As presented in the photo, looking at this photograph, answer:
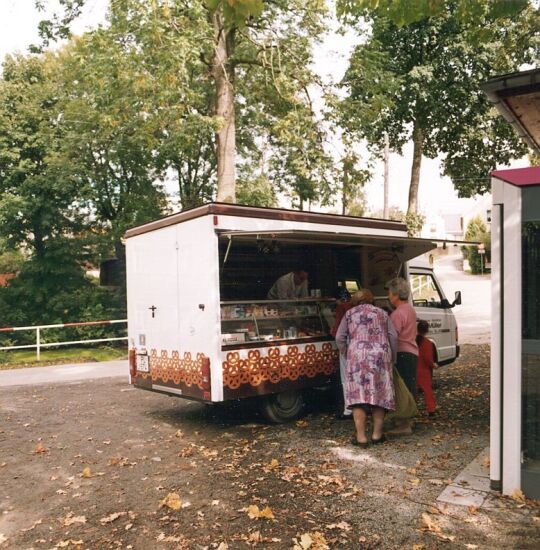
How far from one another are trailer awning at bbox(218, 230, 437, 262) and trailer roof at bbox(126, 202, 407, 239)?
24 centimetres

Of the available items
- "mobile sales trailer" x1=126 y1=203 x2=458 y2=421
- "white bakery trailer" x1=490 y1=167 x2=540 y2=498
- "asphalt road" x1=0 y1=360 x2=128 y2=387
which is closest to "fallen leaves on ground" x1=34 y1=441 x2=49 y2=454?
"mobile sales trailer" x1=126 y1=203 x2=458 y2=421

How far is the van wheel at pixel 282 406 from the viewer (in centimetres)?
765

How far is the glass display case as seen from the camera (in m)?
7.36

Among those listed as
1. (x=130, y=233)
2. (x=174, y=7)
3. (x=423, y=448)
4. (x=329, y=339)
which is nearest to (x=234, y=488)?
(x=423, y=448)

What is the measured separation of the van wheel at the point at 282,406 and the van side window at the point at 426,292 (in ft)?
9.72

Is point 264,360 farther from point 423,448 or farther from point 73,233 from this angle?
point 73,233

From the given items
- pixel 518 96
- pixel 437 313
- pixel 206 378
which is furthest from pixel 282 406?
pixel 518 96

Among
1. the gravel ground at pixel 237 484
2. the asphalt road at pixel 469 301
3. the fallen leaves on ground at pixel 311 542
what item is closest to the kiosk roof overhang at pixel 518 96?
the gravel ground at pixel 237 484

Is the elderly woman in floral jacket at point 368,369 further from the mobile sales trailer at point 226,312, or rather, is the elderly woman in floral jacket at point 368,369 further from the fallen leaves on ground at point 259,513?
the fallen leaves on ground at point 259,513

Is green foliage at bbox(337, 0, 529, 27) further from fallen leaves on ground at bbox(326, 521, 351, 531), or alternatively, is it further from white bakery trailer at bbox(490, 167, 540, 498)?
fallen leaves on ground at bbox(326, 521, 351, 531)

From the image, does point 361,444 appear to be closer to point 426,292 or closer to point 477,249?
point 426,292

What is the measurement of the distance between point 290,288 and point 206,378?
2.22 meters

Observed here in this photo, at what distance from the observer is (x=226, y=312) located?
7371mm

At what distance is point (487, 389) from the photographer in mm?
9492
